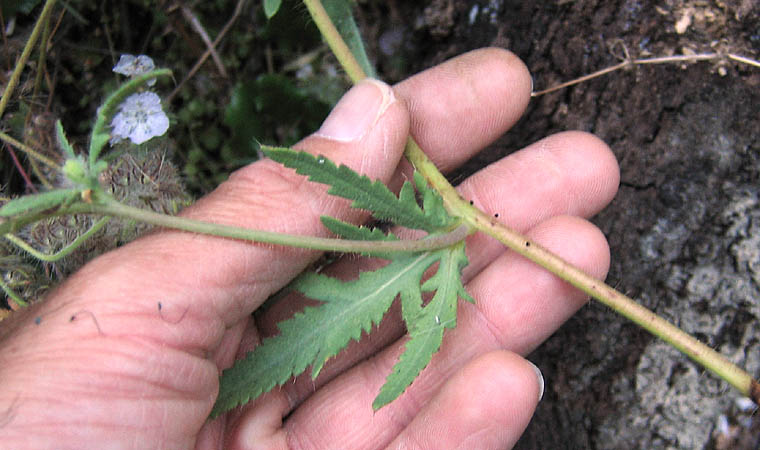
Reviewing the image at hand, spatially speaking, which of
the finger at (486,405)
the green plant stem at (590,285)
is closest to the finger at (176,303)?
the green plant stem at (590,285)

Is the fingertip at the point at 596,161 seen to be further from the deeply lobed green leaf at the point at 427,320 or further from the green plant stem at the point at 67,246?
the green plant stem at the point at 67,246

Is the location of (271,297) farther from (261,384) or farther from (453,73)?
(453,73)

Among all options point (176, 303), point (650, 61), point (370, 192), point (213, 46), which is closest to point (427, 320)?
point (370, 192)

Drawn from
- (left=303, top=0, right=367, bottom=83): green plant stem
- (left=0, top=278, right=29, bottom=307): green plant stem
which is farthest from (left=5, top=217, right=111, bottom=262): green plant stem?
(left=303, top=0, right=367, bottom=83): green plant stem

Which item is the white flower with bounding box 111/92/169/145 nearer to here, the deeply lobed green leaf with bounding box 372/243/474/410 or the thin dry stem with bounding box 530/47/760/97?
the deeply lobed green leaf with bounding box 372/243/474/410

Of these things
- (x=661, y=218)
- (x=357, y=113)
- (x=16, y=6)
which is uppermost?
(x=16, y=6)

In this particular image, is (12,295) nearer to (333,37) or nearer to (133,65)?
(133,65)
